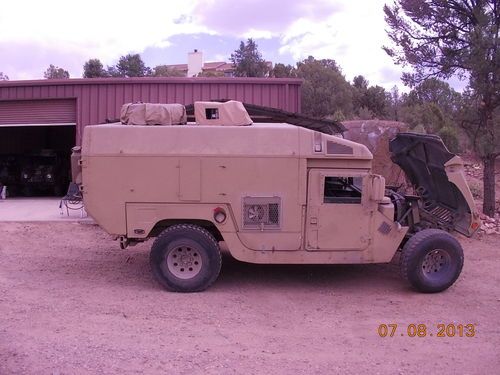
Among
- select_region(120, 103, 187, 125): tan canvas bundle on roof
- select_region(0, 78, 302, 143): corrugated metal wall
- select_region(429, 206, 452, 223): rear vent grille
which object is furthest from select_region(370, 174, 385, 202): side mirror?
select_region(0, 78, 302, 143): corrugated metal wall

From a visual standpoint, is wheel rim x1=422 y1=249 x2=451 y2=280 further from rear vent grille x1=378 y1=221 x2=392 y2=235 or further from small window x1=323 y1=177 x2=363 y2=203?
small window x1=323 y1=177 x2=363 y2=203

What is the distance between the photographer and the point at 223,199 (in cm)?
759

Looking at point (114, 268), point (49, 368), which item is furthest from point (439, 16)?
point (49, 368)

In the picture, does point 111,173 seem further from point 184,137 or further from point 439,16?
point 439,16

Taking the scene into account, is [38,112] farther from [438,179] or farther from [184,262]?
[438,179]

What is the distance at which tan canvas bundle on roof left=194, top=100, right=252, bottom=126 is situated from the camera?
7.79 metres

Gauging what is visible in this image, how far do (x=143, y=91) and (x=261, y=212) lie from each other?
31.2 feet

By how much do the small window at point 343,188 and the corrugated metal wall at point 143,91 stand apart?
795 centimetres

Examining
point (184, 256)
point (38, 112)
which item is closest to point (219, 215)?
point (184, 256)

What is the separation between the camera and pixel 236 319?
6.56 meters

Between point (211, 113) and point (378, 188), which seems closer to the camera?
point (378, 188)

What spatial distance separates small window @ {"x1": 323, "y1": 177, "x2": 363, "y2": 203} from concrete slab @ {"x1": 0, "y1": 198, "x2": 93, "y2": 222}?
663 cm

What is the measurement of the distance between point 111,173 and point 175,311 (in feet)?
6.93

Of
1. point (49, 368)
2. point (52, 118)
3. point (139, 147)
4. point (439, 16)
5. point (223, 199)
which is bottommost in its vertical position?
point (49, 368)
